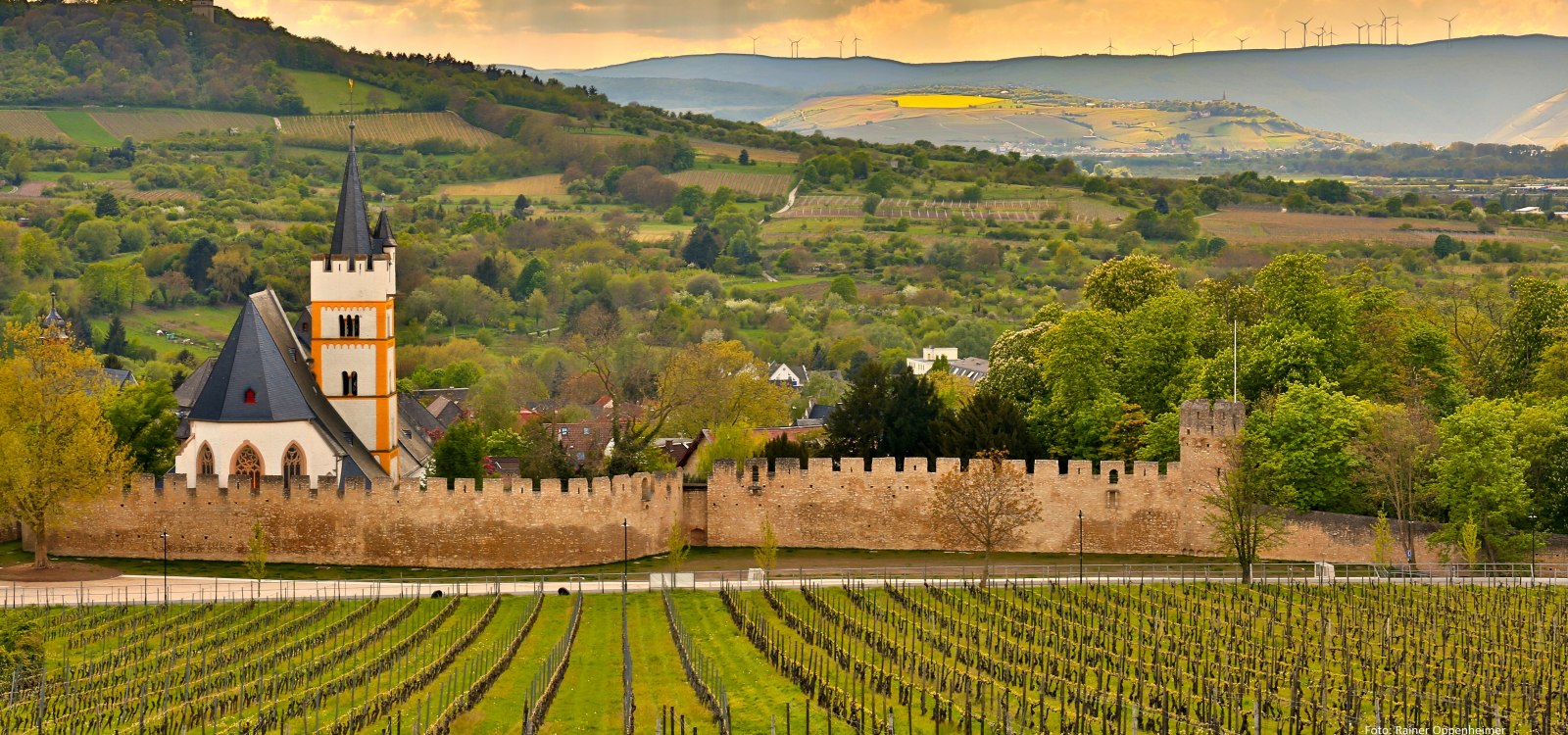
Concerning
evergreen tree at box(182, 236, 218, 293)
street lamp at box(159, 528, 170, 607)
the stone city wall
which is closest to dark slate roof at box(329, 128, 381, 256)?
the stone city wall

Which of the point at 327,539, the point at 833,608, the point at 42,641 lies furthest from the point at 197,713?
the point at 327,539

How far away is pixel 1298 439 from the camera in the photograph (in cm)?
7038

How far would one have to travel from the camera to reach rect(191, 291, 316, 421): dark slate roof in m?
72.9

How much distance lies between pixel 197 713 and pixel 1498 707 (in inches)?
971

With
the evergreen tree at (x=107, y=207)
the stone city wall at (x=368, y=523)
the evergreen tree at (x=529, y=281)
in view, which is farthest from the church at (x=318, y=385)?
the evergreen tree at (x=107, y=207)

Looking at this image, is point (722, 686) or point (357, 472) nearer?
point (722, 686)

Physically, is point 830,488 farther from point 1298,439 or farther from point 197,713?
point 197,713

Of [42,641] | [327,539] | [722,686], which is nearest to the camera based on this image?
[722,686]

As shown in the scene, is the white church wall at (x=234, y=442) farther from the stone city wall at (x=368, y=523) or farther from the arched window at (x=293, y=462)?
the stone city wall at (x=368, y=523)

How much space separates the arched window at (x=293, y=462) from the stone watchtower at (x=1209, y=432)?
2734 centimetres

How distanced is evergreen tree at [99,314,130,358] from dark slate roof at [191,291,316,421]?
72.1 metres

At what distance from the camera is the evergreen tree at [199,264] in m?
166

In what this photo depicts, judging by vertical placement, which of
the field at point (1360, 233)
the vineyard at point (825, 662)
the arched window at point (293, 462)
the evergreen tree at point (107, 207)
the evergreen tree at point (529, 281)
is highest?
the evergreen tree at point (107, 207)

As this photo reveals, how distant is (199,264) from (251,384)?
9744 centimetres
